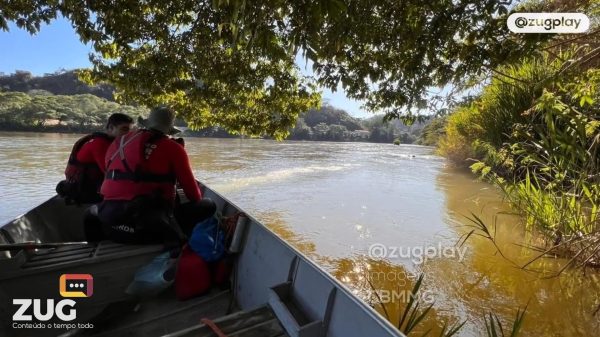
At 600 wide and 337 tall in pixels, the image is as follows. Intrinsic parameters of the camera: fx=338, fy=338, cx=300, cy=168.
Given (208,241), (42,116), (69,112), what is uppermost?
(69,112)

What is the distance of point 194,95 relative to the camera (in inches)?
245

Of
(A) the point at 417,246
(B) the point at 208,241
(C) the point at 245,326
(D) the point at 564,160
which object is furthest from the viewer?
(A) the point at 417,246

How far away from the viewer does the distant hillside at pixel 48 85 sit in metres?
93.9

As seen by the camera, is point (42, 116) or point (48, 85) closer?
point (42, 116)

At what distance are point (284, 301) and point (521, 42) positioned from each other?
321 cm

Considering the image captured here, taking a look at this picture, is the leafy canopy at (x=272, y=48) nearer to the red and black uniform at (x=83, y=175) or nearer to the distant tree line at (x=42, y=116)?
the red and black uniform at (x=83, y=175)

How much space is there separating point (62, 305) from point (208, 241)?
1104 millimetres

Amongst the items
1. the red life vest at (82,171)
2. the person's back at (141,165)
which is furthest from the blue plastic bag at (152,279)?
the red life vest at (82,171)

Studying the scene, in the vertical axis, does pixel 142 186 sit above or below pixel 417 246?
above

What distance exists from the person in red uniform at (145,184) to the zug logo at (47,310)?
57 centimetres

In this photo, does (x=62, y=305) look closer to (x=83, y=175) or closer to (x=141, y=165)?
(x=141, y=165)

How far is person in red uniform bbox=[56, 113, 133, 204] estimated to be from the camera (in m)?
3.38

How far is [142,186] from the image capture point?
8.50 ft

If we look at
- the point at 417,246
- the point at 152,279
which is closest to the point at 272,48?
the point at 152,279
